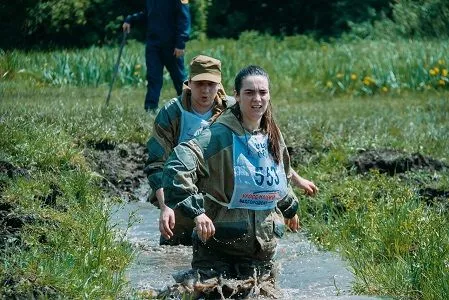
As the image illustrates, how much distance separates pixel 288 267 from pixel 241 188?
1669 millimetres

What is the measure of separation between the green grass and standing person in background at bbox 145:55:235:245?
477 millimetres

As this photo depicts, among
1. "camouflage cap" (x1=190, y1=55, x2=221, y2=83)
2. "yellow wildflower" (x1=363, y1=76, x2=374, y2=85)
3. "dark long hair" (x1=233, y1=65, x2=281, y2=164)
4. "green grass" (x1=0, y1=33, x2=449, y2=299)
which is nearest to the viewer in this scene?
"green grass" (x1=0, y1=33, x2=449, y2=299)

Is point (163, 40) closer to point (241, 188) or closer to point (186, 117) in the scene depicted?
point (186, 117)

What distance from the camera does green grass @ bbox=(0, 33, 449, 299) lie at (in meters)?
7.34

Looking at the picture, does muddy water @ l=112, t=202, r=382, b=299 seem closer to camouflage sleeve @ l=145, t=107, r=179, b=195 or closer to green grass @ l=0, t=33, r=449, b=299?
green grass @ l=0, t=33, r=449, b=299

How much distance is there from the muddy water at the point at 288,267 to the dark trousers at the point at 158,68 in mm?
4922

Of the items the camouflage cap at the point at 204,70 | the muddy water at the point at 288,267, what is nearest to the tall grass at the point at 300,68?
the muddy water at the point at 288,267

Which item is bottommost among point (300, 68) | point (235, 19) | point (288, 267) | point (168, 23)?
point (288, 267)

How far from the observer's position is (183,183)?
23.9 feet

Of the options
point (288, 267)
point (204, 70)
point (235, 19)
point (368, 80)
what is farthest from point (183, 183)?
point (235, 19)

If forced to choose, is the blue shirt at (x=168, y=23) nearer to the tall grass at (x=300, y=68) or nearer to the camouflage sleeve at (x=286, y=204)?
the tall grass at (x=300, y=68)

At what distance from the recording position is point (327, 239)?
969 centimetres

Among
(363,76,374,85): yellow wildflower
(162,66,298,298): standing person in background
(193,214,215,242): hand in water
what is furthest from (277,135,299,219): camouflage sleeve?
(363,76,374,85): yellow wildflower

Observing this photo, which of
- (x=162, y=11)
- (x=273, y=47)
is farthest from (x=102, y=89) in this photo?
(x=273, y=47)
